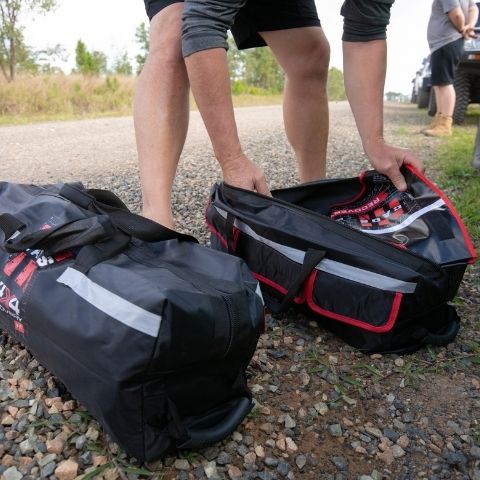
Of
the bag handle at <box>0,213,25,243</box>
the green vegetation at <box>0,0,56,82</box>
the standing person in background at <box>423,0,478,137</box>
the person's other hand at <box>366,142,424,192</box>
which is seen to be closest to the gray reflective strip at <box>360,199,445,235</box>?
the person's other hand at <box>366,142,424,192</box>

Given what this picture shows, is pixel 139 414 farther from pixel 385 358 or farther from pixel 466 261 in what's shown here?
pixel 466 261

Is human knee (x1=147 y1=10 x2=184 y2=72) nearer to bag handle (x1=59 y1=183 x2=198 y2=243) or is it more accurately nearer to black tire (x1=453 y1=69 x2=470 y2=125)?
bag handle (x1=59 y1=183 x2=198 y2=243)

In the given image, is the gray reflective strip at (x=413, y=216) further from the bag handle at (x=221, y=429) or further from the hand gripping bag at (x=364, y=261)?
the bag handle at (x=221, y=429)

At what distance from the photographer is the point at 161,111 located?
1902 mm

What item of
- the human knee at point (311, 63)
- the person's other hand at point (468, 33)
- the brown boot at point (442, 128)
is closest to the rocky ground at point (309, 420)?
the human knee at point (311, 63)

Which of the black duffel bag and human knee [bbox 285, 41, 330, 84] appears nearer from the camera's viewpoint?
the black duffel bag

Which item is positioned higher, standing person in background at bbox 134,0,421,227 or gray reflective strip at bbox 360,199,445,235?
standing person in background at bbox 134,0,421,227

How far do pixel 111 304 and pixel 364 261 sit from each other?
0.73m

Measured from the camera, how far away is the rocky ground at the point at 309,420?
42.4 inches

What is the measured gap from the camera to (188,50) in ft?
5.28

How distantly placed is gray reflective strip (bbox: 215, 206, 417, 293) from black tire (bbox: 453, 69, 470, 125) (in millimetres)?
6222

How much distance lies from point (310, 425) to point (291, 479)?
19cm

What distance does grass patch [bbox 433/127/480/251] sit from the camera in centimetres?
251

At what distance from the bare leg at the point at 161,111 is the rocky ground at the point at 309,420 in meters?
0.64
